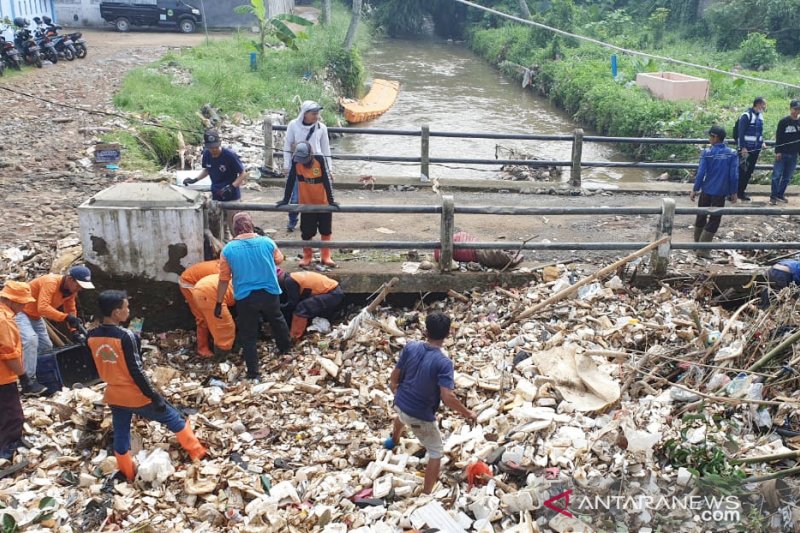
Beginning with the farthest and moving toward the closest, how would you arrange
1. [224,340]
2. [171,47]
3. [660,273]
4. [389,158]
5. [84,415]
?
[171,47] < [389,158] < [660,273] < [224,340] < [84,415]

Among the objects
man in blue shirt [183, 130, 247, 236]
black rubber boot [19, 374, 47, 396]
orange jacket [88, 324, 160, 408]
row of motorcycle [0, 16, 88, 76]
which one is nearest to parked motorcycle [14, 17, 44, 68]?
row of motorcycle [0, 16, 88, 76]

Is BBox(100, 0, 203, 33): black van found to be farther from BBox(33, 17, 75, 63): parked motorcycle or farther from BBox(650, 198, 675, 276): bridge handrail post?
BBox(650, 198, 675, 276): bridge handrail post

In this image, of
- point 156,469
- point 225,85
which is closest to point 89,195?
point 156,469

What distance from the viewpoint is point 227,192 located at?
760 cm

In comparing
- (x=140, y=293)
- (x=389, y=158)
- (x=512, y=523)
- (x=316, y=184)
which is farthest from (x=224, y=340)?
(x=389, y=158)

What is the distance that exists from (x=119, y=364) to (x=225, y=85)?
14368 mm

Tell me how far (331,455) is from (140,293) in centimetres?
289

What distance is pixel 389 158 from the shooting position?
1111 cm

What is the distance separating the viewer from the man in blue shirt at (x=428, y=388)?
4383 mm

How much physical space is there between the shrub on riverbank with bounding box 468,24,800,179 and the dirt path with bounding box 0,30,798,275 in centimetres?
654

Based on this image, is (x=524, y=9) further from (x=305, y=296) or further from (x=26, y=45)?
(x=305, y=296)

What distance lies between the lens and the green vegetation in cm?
1290

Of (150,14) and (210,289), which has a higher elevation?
(150,14)

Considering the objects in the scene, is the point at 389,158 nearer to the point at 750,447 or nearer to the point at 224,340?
the point at 224,340
